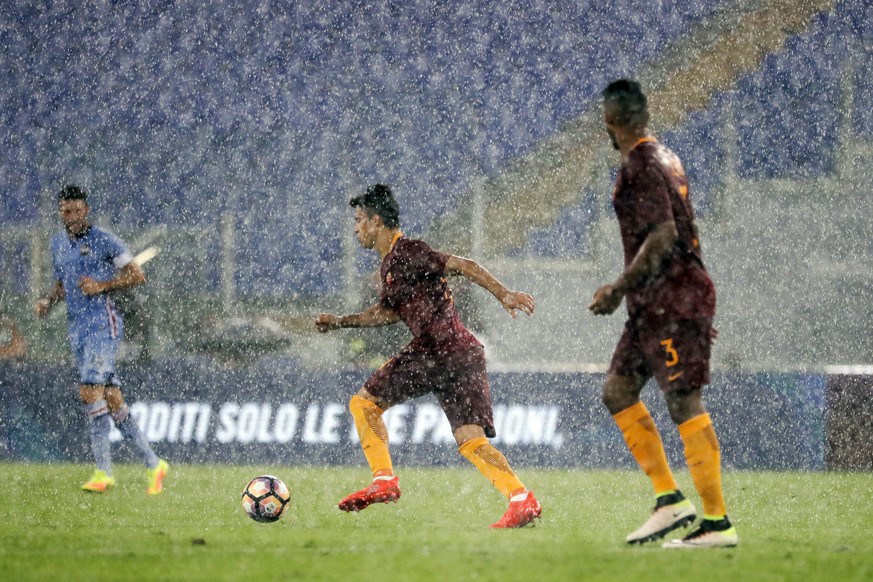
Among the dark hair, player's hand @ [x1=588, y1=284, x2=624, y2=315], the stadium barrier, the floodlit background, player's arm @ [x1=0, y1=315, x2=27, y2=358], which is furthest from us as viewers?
the floodlit background

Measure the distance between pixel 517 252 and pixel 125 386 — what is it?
8339 millimetres

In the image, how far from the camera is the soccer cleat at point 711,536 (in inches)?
227

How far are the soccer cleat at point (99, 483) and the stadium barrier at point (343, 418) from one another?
2.83m

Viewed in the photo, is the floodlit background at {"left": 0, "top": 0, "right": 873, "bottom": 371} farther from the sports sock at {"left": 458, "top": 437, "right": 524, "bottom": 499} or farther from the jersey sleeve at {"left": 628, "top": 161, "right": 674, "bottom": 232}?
the jersey sleeve at {"left": 628, "top": 161, "right": 674, "bottom": 232}

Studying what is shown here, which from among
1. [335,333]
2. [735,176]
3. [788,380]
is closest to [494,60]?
[735,176]

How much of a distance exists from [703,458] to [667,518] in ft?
1.31

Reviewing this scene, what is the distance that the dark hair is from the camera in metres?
5.86

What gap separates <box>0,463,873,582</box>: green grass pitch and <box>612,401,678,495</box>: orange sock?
0.35 metres

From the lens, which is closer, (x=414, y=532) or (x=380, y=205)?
(x=414, y=532)

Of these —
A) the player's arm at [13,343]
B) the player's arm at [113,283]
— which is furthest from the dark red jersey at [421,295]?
the player's arm at [13,343]

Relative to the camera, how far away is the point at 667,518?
5.99 meters

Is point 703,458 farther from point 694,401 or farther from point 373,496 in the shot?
point 373,496

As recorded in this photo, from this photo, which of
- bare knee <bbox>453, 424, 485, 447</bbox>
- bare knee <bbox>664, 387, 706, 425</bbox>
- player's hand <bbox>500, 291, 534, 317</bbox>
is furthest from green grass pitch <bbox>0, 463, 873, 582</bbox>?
player's hand <bbox>500, 291, 534, 317</bbox>

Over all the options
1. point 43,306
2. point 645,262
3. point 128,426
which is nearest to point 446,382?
point 645,262
